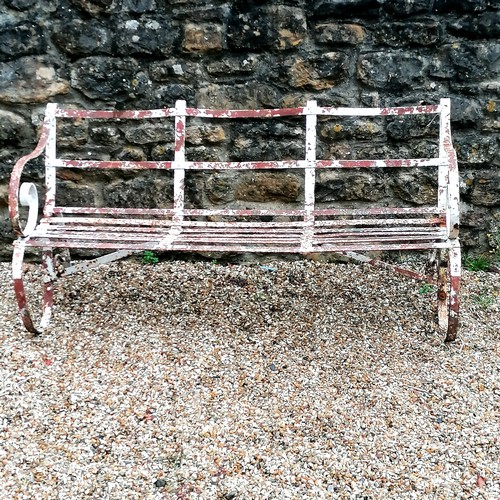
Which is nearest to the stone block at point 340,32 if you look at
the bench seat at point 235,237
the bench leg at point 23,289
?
the bench seat at point 235,237

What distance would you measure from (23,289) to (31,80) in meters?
1.26

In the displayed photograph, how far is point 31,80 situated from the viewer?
3219mm

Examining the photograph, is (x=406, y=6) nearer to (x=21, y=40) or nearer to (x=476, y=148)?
(x=476, y=148)

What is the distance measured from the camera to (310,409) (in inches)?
88.6

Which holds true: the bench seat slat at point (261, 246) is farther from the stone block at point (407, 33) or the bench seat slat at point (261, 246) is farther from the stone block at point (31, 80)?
the stone block at point (407, 33)

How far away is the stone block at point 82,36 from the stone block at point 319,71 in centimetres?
100

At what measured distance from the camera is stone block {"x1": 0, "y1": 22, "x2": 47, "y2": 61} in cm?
316

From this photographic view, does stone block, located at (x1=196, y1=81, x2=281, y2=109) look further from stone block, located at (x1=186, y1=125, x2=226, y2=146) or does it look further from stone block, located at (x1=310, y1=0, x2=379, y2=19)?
stone block, located at (x1=310, y1=0, x2=379, y2=19)

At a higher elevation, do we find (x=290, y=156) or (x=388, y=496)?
(x=290, y=156)

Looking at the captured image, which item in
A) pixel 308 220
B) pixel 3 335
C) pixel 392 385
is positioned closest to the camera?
pixel 392 385

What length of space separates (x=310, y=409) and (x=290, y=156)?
1571 mm

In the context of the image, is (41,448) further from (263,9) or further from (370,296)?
(263,9)

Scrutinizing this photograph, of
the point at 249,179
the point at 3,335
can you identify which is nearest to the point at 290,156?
the point at 249,179

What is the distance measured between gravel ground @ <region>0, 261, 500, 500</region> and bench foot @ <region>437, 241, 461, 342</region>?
0.10 metres
